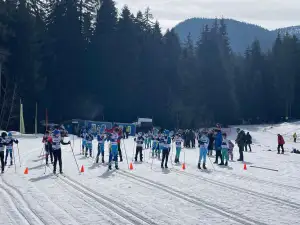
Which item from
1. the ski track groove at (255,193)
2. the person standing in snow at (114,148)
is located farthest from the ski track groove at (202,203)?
the person standing in snow at (114,148)

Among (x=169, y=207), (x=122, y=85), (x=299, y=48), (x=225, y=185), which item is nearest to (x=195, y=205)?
(x=169, y=207)

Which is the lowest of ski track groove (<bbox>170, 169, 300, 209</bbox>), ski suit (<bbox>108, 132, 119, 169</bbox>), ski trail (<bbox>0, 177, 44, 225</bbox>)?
ski track groove (<bbox>170, 169, 300, 209</bbox>)

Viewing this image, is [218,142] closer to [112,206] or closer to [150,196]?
[150,196]

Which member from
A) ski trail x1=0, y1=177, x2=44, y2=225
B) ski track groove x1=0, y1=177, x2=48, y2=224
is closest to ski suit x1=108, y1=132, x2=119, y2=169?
ski track groove x1=0, y1=177, x2=48, y2=224

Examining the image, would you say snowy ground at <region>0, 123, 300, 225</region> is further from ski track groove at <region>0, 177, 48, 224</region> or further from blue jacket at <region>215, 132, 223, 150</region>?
blue jacket at <region>215, 132, 223, 150</region>

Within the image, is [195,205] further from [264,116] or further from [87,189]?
[264,116]

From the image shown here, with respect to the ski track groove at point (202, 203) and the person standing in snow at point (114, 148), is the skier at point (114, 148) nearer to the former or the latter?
the person standing in snow at point (114, 148)

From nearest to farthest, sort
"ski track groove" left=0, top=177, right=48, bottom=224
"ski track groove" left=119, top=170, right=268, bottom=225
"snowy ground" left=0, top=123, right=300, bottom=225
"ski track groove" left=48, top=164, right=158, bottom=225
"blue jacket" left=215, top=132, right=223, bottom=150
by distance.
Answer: "ski track groove" left=0, top=177, right=48, bottom=224, "ski track groove" left=48, top=164, right=158, bottom=225, "ski track groove" left=119, top=170, right=268, bottom=225, "snowy ground" left=0, top=123, right=300, bottom=225, "blue jacket" left=215, top=132, right=223, bottom=150

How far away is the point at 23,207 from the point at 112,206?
251 cm

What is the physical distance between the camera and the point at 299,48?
319 feet

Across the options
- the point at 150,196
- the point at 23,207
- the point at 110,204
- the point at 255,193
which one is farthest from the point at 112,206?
the point at 255,193

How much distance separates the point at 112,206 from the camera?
1287 centimetres

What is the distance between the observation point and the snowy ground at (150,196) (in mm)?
11624

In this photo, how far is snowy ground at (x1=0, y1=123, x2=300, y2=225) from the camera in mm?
11624
